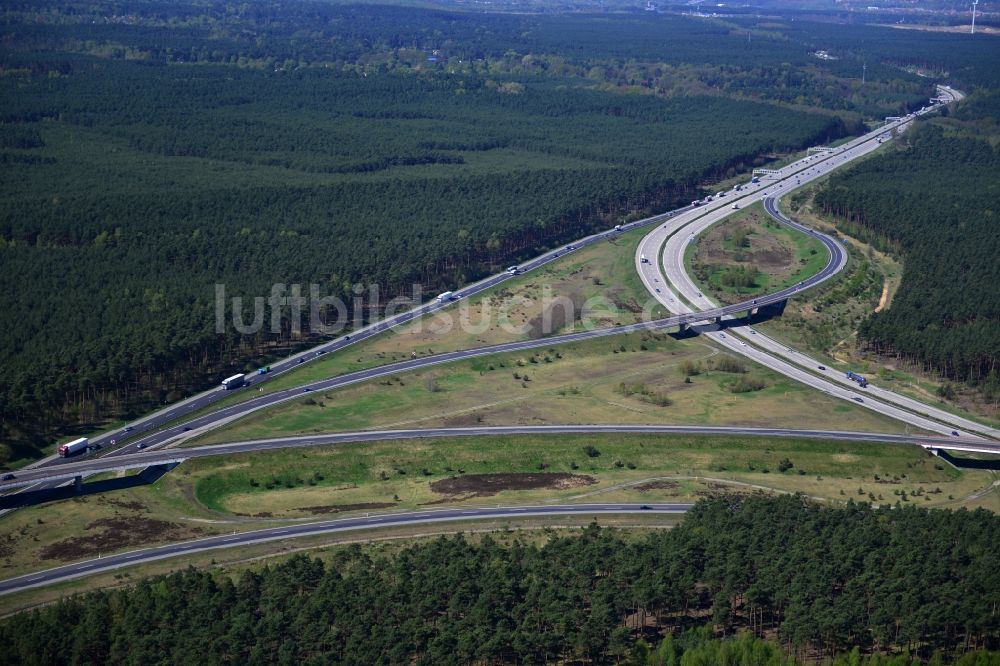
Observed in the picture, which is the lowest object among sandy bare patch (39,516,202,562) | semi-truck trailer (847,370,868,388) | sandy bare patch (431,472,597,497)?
sandy bare patch (39,516,202,562)

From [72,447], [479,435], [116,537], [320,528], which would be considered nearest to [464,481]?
[479,435]

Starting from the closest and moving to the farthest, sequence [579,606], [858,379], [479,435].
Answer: [579,606]
[479,435]
[858,379]

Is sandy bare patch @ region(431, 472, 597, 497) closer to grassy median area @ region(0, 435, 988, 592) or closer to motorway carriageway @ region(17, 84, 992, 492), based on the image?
grassy median area @ region(0, 435, 988, 592)

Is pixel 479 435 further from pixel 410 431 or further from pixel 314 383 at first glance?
pixel 314 383

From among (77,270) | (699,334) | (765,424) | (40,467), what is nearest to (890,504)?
(765,424)

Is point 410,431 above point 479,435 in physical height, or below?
below

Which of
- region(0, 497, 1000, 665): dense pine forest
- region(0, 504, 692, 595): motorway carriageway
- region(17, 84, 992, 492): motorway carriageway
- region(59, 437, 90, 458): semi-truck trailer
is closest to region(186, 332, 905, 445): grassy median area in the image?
region(17, 84, 992, 492): motorway carriageway
